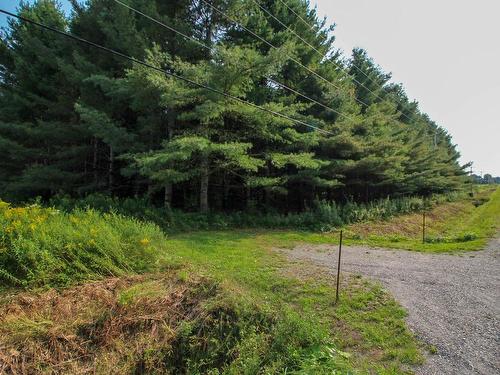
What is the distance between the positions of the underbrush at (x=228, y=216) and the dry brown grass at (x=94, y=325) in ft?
15.4

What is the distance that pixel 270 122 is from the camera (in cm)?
1145

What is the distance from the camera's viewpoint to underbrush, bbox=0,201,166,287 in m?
4.18

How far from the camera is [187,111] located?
10781 mm

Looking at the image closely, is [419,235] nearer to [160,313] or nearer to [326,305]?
[326,305]

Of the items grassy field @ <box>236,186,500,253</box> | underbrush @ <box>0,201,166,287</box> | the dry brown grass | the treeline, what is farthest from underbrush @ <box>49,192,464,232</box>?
the dry brown grass

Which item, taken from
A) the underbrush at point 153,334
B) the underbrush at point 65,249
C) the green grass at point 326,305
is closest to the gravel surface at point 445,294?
the green grass at point 326,305


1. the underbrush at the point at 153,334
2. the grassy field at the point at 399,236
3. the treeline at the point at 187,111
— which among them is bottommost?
the underbrush at the point at 153,334

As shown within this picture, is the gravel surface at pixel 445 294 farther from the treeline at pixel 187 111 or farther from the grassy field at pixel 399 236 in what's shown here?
the treeline at pixel 187 111

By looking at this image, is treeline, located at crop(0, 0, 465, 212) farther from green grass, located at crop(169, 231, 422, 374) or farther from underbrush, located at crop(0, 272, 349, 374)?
underbrush, located at crop(0, 272, 349, 374)

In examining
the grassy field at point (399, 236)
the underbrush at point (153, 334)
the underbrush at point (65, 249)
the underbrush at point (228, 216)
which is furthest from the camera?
the underbrush at point (228, 216)

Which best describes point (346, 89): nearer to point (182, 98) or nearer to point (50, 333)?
point (182, 98)

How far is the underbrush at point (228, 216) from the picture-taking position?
9.93 meters

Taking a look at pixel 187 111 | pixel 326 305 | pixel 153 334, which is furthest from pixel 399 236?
pixel 153 334

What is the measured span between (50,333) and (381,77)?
28.3m
